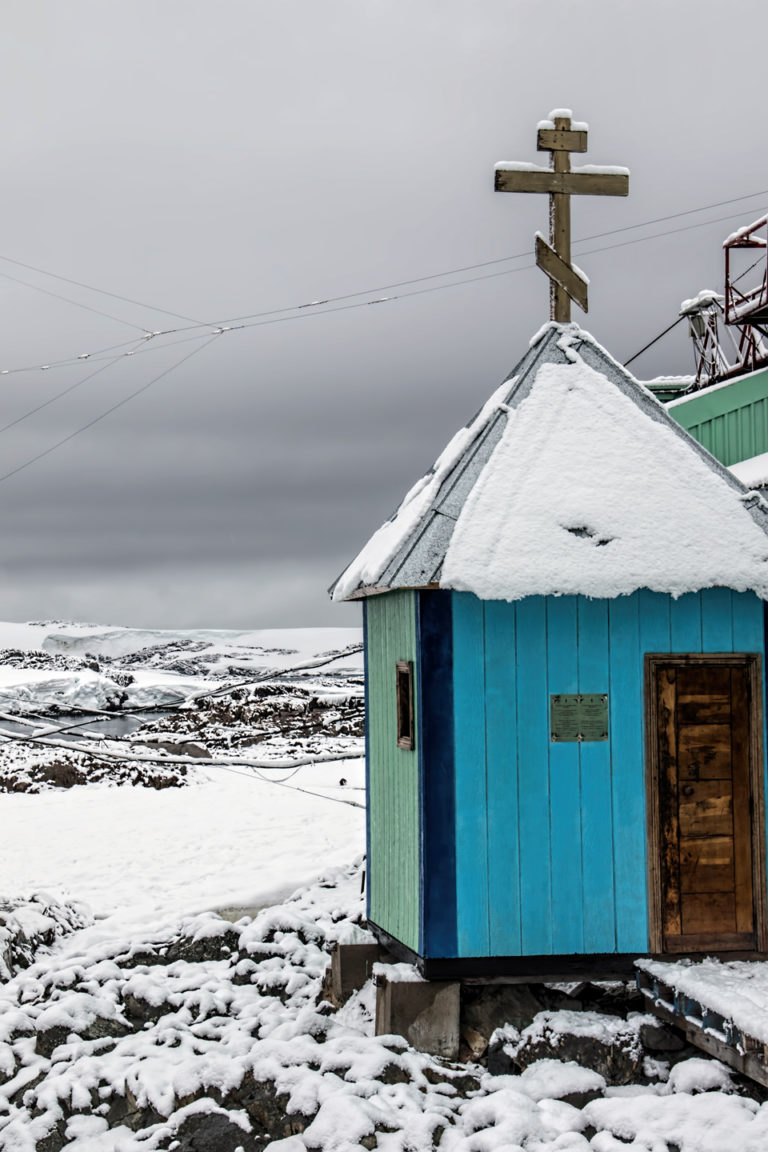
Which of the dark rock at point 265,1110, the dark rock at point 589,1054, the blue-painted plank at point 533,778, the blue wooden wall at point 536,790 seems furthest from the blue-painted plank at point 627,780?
the dark rock at point 265,1110

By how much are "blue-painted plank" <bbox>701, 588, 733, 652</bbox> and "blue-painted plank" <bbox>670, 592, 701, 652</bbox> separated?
0.04m

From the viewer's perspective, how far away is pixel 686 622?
7.73 m

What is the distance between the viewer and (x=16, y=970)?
10.3 meters

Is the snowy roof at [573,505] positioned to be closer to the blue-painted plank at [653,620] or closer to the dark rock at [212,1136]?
the blue-painted plank at [653,620]

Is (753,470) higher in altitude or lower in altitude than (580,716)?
higher

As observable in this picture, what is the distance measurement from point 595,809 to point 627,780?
12.3 inches

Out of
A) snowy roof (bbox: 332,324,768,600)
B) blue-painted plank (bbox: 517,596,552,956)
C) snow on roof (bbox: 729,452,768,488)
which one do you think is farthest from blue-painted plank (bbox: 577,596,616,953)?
snow on roof (bbox: 729,452,768,488)

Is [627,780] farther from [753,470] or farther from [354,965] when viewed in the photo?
[753,470]

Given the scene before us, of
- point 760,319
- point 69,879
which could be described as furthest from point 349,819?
point 760,319

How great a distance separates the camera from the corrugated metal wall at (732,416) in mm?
13383

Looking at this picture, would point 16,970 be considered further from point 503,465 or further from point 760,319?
point 760,319

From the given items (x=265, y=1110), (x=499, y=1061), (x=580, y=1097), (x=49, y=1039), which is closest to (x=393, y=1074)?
(x=499, y=1061)

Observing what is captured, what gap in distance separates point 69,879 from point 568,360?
9987 millimetres

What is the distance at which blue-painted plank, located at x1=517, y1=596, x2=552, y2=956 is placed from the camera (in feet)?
24.5
